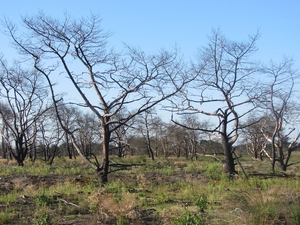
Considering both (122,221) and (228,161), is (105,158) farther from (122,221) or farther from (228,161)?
(122,221)

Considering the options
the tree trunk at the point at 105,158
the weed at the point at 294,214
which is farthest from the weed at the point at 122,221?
the tree trunk at the point at 105,158

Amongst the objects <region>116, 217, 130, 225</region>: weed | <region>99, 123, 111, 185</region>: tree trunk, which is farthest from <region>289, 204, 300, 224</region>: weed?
<region>99, 123, 111, 185</region>: tree trunk

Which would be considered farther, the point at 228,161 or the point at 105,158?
the point at 228,161

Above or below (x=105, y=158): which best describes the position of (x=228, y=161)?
below

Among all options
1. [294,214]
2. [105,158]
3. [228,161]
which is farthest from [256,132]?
[294,214]

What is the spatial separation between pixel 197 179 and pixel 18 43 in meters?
8.58

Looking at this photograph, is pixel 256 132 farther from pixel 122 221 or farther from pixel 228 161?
pixel 122 221

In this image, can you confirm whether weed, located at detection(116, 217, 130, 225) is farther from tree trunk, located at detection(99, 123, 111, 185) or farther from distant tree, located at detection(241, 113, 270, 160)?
distant tree, located at detection(241, 113, 270, 160)

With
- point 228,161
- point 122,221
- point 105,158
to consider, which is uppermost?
point 105,158

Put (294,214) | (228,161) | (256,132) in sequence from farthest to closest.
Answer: (256,132) < (228,161) < (294,214)

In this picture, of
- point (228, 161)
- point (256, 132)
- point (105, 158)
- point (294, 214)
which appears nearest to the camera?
point (294, 214)

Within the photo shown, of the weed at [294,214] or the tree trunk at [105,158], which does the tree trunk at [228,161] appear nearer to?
the tree trunk at [105,158]

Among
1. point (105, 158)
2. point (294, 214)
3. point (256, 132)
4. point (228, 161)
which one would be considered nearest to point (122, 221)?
point (294, 214)

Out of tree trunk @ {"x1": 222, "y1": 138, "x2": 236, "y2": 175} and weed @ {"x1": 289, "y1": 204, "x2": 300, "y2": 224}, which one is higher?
tree trunk @ {"x1": 222, "y1": 138, "x2": 236, "y2": 175}
